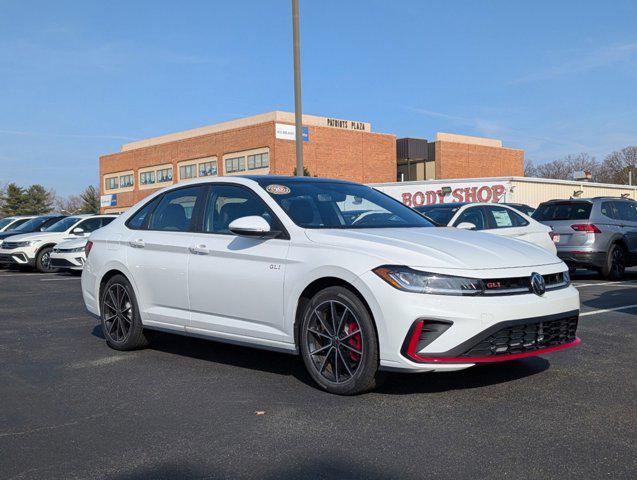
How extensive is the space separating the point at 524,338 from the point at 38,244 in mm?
16649

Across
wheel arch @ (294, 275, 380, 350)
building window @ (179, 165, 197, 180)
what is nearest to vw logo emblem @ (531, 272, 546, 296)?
wheel arch @ (294, 275, 380, 350)

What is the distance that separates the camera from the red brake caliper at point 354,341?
4953 mm

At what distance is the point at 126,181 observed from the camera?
7869cm

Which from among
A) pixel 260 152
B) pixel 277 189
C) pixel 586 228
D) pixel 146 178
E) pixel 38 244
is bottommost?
pixel 38 244

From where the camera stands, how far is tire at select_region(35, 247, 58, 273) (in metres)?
19.1

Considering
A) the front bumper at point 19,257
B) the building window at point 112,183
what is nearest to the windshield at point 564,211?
the front bumper at point 19,257

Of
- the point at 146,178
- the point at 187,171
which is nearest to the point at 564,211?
the point at 187,171

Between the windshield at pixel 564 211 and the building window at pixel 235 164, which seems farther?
the building window at pixel 235 164

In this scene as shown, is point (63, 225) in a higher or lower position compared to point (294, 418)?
higher

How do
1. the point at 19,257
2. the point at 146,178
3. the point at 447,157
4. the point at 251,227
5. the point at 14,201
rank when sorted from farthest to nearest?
the point at 14,201 < the point at 146,178 < the point at 447,157 < the point at 19,257 < the point at 251,227

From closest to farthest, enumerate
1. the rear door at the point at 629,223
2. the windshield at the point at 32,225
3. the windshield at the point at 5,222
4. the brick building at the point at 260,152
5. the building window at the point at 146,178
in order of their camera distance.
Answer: the rear door at the point at 629,223, the windshield at the point at 32,225, the windshield at the point at 5,222, the brick building at the point at 260,152, the building window at the point at 146,178

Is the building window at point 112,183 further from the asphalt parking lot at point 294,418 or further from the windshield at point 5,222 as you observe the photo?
the asphalt parking lot at point 294,418

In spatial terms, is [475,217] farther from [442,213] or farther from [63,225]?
[63,225]

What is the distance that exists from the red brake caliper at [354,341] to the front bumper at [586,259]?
985 cm
